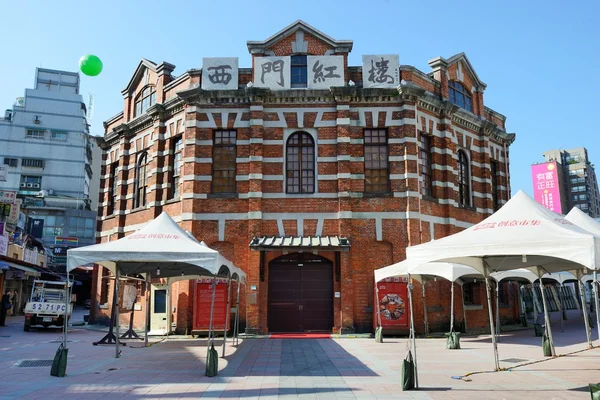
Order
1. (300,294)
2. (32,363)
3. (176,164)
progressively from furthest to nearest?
(176,164)
(300,294)
(32,363)

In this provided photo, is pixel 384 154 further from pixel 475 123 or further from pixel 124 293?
pixel 124 293

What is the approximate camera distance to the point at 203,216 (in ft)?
67.3

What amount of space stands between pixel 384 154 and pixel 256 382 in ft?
42.4

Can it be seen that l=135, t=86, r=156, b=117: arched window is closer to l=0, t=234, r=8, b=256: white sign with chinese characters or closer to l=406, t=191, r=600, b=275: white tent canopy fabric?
l=0, t=234, r=8, b=256: white sign with chinese characters

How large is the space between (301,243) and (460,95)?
11.4 meters

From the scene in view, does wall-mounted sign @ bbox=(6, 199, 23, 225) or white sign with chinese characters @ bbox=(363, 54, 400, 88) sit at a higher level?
white sign with chinese characters @ bbox=(363, 54, 400, 88)

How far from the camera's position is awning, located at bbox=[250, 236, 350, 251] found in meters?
19.0

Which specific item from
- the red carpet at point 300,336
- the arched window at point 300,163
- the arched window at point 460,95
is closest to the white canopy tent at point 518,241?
the red carpet at point 300,336

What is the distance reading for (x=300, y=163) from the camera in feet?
68.6

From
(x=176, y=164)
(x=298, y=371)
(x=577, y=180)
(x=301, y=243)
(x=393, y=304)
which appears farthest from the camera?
(x=577, y=180)

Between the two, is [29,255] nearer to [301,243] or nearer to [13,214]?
[13,214]

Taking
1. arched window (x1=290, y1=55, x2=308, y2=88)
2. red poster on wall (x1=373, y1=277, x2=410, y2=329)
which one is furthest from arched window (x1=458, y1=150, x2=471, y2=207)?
arched window (x1=290, y1=55, x2=308, y2=88)

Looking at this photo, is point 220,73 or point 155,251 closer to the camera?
point 155,251

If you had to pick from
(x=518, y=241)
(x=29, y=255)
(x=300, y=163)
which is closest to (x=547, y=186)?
(x=300, y=163)
